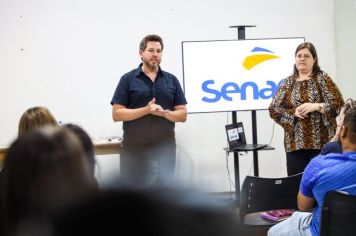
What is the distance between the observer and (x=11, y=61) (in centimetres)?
511

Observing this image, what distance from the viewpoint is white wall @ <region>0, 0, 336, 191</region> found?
5117 millimetres

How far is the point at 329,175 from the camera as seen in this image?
6.39ft

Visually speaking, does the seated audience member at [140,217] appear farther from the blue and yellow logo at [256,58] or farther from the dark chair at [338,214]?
the blue and yellow logo at [256,58]

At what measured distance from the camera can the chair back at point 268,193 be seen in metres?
2.57

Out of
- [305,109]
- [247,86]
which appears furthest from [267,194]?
[247,86]

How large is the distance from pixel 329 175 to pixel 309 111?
1638mm

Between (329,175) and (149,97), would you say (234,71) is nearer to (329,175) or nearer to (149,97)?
(149,97)

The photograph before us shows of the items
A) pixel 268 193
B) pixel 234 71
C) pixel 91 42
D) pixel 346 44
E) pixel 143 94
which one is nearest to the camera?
pixel 268 193

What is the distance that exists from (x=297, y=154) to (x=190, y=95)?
1.21 m

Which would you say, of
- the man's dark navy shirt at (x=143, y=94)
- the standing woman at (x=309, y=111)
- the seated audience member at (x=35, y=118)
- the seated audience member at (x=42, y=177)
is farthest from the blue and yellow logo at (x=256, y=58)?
the seated audience member at (x=42, y=177)

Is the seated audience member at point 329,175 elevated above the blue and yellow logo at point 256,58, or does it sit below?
below

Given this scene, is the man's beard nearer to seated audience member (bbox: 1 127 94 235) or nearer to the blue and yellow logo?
the blue and yellow logo

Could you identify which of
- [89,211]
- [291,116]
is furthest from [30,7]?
[89,211]

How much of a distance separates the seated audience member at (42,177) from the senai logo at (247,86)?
13.1 feet
